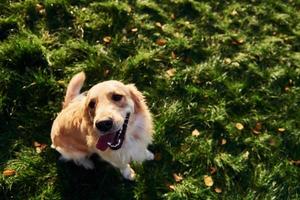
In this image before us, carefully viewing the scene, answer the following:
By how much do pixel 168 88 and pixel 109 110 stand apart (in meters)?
2.02

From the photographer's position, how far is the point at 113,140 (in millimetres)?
3861

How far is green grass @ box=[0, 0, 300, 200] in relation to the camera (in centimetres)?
446

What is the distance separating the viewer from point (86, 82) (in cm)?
523

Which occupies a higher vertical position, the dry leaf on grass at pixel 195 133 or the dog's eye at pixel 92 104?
the dog's eye at pixel 92 104

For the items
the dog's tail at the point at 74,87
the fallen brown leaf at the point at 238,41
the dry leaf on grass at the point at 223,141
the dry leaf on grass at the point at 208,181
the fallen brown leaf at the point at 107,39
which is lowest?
the dry leaf on grass at the point at 208,181

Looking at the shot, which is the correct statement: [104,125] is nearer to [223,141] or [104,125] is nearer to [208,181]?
[208,181]

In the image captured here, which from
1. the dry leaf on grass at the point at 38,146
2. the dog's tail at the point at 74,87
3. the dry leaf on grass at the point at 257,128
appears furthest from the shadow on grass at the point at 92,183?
the dry leaf on grass at the point at 257,128

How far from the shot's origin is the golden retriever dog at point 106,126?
3.62m

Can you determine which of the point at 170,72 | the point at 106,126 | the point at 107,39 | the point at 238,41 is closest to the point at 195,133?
the point at 170,72

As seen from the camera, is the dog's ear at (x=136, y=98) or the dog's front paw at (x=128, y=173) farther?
the dog's front paw at (x=128, y=173)

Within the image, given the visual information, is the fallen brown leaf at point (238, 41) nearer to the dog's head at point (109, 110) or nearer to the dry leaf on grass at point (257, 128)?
the dry leaf on grass at point (257, 128)

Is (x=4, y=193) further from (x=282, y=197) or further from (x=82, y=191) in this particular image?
(x=282, y=197)

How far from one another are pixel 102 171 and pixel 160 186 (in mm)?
672

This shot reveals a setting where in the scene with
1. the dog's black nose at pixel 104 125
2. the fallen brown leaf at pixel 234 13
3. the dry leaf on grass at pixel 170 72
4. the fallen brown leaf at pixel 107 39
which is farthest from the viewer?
the fallen brown leaf at pixel 234 13
